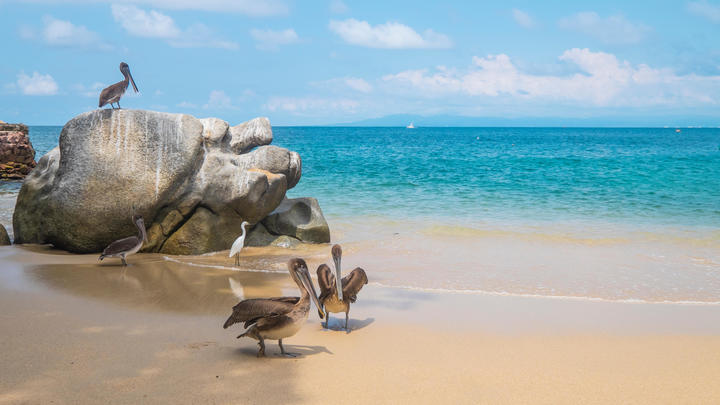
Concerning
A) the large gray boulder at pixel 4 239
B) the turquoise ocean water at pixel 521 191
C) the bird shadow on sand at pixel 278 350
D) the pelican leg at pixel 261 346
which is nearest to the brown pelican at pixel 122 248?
the large gray boulder at pixel 4 239

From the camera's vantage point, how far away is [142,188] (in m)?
9.35

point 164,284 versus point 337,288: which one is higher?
point 337,288

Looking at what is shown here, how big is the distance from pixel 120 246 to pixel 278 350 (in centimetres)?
437

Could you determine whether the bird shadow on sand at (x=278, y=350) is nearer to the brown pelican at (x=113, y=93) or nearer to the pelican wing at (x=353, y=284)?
the pelican wing at (x=353, y=284)

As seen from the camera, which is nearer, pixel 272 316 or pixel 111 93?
pixel 272 316

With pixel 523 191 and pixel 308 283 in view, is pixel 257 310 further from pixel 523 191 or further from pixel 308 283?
pixel 523 191

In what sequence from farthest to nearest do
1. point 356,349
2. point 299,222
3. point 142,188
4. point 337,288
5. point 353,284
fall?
point 299,222 → point 142,188 → point 353,284 → point 337,288 → point 356,349

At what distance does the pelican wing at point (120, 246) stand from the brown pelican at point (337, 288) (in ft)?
12.1

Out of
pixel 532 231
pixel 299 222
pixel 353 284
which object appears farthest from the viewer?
pixel 532 231

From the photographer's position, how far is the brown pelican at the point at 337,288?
230 inches

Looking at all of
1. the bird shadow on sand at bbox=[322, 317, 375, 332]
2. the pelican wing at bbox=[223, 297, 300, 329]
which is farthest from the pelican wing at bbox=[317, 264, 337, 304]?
the pelican wing at bbox=[223, 297, 300, 329]

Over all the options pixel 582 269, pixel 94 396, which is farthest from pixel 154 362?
pixel 582 269

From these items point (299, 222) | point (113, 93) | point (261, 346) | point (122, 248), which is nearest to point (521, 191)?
point (299, 222)

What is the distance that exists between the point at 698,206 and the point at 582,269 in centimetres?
967
